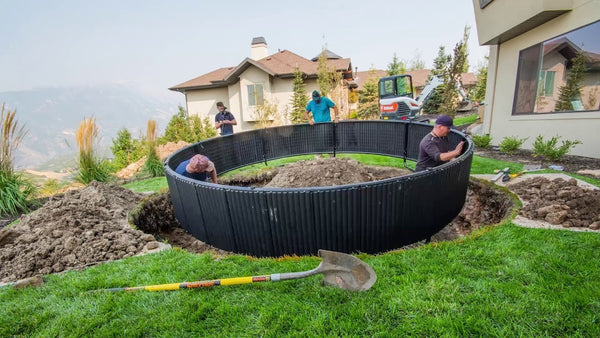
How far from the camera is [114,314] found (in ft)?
6.98

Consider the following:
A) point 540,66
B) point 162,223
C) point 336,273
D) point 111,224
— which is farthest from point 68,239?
point 540,66

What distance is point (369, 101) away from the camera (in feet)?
82.6

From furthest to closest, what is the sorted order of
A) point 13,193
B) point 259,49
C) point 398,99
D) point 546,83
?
point 259,49 → point 398,99 → point 546,83 → point 13,193

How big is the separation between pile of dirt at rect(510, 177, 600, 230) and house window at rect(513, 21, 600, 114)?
3.80m

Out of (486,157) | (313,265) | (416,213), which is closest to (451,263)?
(416,213)

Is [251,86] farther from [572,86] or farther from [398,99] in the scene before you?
[572,86]

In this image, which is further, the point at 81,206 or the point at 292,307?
the point at 81,206

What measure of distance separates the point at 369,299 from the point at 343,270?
29cm

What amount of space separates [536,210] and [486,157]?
13.9 feet

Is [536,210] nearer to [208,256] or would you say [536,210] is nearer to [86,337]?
[208,256]

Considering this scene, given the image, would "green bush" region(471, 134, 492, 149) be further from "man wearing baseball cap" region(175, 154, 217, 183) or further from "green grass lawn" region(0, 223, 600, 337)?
"man wearing baseball cap" region(175, 154, 217, 183)

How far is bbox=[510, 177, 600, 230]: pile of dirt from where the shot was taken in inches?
118

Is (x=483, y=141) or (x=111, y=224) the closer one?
(x=111, y=224)

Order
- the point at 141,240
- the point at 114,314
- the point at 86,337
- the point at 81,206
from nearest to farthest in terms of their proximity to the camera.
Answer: the point at 86,337 → the point at 114,314 → the point at 141,240 → the point at 81,206
